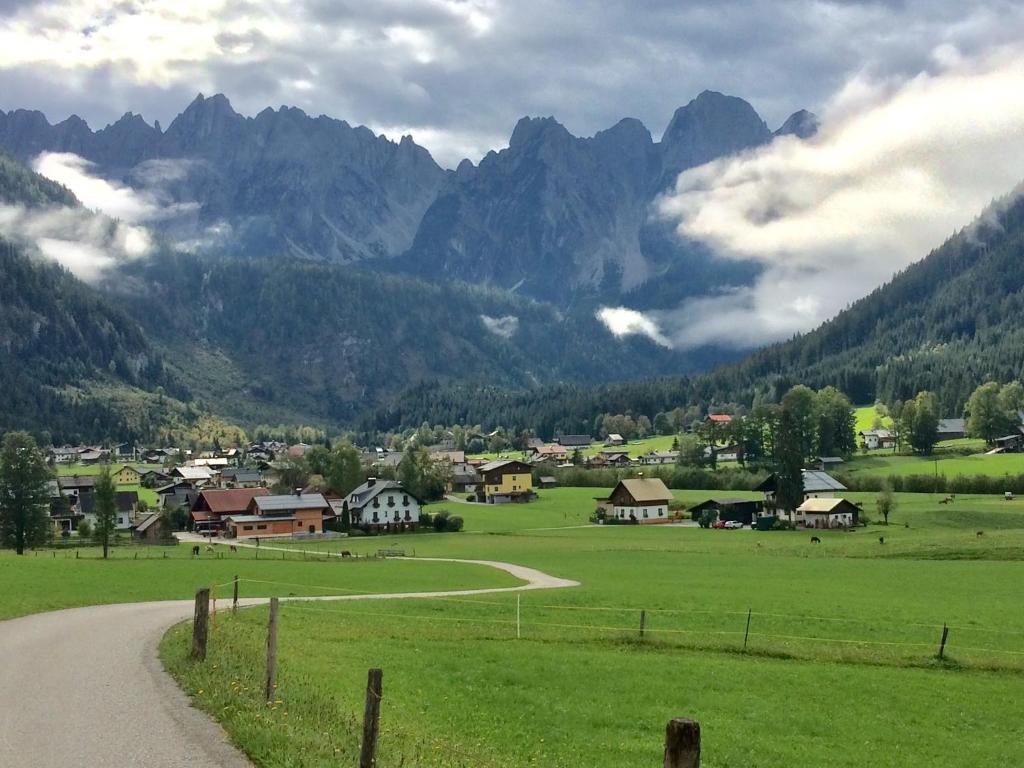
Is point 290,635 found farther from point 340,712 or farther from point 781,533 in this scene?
point 781,533

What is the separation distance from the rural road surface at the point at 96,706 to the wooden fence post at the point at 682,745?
9.26 metres

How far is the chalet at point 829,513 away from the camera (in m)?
115

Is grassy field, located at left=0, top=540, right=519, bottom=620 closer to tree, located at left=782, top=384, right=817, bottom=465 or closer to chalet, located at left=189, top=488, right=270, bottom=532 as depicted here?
chalet, located at left=189, top=488, right=270, bottom=532

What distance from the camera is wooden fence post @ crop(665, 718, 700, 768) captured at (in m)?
10.8

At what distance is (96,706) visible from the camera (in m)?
21.4

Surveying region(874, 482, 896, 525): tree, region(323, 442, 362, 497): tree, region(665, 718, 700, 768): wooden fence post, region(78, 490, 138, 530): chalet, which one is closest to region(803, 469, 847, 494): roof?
region(874, 482, 896, 525): tree

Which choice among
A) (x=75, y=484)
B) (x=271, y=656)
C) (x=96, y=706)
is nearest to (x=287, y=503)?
(x=75, y=484)

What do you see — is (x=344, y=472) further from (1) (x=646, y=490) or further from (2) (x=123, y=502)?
(1) (x=646, y=490)

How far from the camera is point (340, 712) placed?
70.4 ft

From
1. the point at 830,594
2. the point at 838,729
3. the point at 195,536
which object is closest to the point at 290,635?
the point at 838,729

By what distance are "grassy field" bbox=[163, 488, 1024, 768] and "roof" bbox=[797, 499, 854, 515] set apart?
178 feet

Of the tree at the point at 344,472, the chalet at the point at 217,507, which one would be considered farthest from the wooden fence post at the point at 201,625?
the tree at the point at 344,472

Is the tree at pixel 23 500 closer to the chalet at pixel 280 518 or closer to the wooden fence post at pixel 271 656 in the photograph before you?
the chalet at pixel 280 518

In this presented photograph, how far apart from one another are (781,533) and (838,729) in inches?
3555
